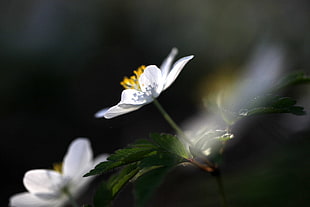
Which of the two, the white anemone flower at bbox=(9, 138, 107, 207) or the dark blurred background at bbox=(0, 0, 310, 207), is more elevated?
the dark blurred background at bbox=(0, 0, 310, 207)

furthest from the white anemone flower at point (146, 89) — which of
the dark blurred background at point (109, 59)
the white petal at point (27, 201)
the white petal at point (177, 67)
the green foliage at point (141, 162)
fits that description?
the dark blurred background at point (109, 59)

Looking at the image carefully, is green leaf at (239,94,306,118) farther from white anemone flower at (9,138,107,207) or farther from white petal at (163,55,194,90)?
white anemone flower at (9,138,107,207)

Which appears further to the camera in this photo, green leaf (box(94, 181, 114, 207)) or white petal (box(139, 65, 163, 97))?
white petal (box(139, 65, 163, 97))

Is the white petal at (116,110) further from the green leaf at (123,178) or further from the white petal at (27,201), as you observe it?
the white petal at (27,201)

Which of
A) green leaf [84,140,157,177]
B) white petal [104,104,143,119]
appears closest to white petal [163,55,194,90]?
white petal [104,104,143,119]

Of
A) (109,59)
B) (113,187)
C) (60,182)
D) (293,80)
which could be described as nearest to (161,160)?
(113,187)

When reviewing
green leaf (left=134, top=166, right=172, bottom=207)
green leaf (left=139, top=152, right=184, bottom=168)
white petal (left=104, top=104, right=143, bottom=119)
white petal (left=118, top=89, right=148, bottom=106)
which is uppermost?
white petal (left=118, top=89, right=148, bottom=106)

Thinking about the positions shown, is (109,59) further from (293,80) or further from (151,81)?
(293,80)
